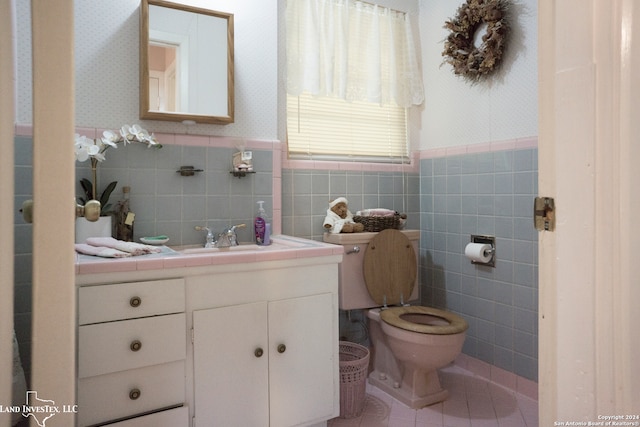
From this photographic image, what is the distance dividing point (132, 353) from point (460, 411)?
1.59 meters

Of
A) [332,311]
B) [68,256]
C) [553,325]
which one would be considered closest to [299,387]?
[332,311]

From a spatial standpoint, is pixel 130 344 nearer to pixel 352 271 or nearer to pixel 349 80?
pixel 352 271

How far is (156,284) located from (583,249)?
1338 millimetres

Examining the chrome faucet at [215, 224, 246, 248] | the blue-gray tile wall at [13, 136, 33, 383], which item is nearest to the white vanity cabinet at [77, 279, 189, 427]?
the blue-gray tile wall at [13, 136, 33, 383]

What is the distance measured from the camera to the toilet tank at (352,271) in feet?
7.65

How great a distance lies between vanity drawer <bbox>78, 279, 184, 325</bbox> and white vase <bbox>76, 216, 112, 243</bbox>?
0.41m

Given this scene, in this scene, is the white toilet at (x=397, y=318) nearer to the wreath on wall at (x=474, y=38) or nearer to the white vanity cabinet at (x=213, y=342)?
the white vanity cabinet at (x=213, y=342)

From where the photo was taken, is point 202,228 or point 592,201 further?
point 202,228

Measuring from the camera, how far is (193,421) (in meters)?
1.60

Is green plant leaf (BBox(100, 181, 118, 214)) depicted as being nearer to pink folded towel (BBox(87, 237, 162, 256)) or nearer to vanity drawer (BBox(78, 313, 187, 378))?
pink folded towel (BBox(87, 237, 162, 256))

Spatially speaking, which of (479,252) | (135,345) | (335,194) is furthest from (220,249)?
(479,252)

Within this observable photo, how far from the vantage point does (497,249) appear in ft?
7.83

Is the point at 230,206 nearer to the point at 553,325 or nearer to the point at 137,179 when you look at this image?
the point at 137,179

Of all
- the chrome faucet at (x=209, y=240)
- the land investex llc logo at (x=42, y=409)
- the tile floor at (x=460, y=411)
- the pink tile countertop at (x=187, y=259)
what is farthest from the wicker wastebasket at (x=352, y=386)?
the land investex llc logo at (x=42, y=409)
